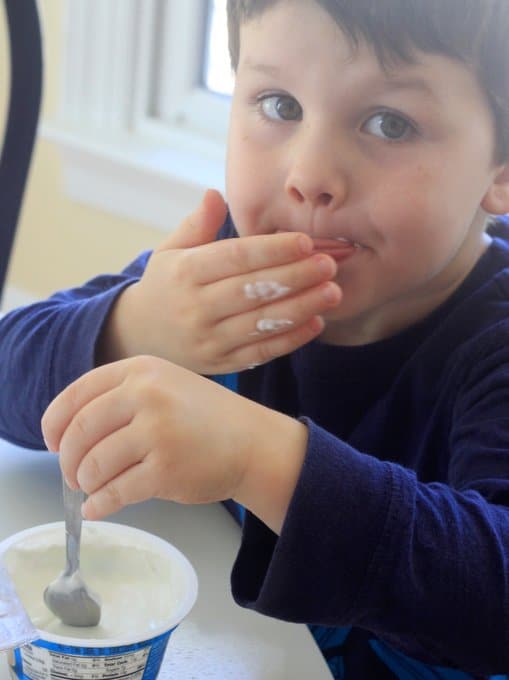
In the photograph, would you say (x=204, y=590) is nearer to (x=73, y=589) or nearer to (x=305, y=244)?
(x=73, y=589)

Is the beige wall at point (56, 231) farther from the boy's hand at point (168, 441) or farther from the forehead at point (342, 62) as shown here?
the boy's hand at point (168, 441)

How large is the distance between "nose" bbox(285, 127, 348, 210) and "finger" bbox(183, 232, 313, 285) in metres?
0.03

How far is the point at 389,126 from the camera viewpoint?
2.51 ft

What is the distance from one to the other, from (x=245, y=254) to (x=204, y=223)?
0.09m

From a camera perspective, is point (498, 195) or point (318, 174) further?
point (498, 195)

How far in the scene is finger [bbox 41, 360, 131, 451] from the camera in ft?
2.06

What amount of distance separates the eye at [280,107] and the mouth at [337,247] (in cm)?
9

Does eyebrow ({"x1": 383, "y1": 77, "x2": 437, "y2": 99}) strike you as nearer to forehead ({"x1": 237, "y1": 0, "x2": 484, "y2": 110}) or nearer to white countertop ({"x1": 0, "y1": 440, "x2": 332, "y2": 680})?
forehead ({"x1": 237, "y1": 0, "x2": 484, "y2": 110})

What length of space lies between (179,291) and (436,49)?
0.24 meters

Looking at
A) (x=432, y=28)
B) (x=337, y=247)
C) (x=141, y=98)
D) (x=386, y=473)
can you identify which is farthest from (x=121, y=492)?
(x=141, y=98)

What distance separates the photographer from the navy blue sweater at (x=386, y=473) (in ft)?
2.04

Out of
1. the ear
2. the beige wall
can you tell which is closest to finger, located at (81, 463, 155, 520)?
the ear

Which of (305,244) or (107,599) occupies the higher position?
(305,244)

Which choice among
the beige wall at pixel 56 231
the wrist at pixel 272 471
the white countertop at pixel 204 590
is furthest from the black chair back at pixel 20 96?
the beige wall at pixel 56 231
